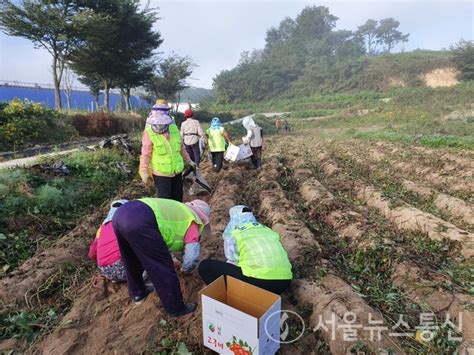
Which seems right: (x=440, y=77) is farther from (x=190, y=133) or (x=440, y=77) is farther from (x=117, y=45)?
(x=190, y=133)

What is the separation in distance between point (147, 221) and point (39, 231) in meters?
3.34

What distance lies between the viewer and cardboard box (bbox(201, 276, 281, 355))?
7.28 feet

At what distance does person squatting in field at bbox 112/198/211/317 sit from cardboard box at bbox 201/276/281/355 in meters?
0.37

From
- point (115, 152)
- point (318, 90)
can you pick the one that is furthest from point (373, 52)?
point (115, 152)

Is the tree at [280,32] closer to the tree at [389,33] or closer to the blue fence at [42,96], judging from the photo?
the tree at [389,33]

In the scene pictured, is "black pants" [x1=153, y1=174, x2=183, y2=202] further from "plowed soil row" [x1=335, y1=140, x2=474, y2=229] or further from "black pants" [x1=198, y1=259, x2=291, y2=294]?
"plowed soil row" [x1=335, y1=140, x2=474, y2=229]

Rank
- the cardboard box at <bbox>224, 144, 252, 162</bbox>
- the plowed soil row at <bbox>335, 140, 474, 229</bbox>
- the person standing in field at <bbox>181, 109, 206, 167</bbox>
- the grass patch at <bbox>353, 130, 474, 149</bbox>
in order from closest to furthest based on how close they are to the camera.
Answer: the plowed soil row at <bbox>335, 140, 474, 229</bbox> → the person standing in field at <bbox>181, 109, 206, 167</bbox> → the cardboard box at <bbox>224, 144, 252, 162</bbox> → the grass patch at <bbox>353, 130, 474, 149</bbox>

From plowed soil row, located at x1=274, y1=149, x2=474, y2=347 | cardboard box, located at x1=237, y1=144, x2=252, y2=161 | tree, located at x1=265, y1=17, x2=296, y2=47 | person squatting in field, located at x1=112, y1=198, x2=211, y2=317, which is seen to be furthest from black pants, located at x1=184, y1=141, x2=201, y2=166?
tree, located at x1=265, y1=17, x2=296, y2=47

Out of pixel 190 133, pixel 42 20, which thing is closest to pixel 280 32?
pixel 42 20

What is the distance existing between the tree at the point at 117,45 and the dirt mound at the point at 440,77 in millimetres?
35481

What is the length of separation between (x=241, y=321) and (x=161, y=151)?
2.54 m

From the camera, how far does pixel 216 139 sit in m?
7.77

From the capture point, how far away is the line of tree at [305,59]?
51.5 metres

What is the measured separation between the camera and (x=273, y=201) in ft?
19.5
